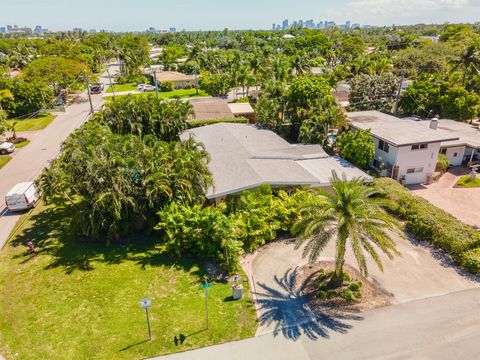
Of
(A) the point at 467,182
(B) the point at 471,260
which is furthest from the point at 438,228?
(A) the point at 467,182

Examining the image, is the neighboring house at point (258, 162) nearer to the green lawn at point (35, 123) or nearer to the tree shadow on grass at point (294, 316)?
the tree shadow on grass at point (294, 316)

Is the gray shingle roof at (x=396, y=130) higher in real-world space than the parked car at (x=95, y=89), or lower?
higher

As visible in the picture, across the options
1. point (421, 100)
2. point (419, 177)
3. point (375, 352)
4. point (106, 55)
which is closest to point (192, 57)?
point (106, 55)

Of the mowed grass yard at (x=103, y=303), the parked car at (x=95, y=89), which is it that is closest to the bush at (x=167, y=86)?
the parked car at (x=95, y=89)

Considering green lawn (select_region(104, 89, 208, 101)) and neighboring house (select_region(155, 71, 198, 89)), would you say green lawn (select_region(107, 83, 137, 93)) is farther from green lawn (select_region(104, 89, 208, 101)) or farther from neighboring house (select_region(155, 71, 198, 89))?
green lawn (select_region(104, 89, 208, 101))

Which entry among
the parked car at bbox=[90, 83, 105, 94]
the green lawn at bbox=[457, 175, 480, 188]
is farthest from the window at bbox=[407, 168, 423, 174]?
the parked car at bbox=[90, 83, 105, 94]

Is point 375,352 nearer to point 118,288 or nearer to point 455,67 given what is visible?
point 118,288
